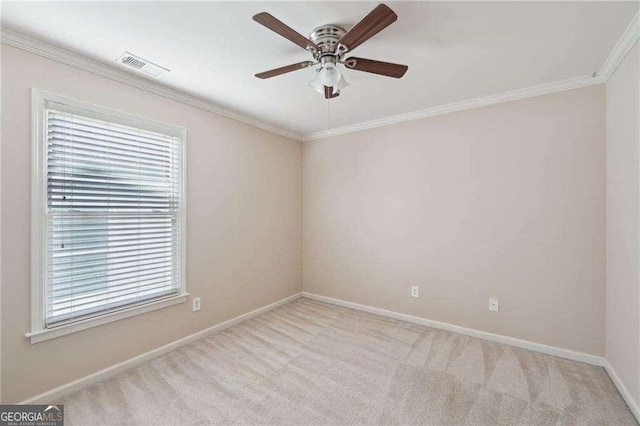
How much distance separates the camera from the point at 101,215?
7.06 feet

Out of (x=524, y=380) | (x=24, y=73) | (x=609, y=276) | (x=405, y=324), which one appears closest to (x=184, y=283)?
(x=24, y=73)

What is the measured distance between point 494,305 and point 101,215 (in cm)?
361

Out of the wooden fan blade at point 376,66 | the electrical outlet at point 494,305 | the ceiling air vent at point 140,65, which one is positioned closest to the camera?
the wooden fan blade at point 376,66

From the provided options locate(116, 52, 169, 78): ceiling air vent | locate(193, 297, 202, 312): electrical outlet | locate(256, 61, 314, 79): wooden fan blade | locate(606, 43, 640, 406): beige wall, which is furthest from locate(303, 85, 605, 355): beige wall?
locate(116, 52, 169, 78): ceiling air vent

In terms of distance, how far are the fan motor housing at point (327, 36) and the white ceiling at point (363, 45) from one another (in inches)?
1.6

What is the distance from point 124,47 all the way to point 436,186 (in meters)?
2.99

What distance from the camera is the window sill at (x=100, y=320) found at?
1853 millimetres

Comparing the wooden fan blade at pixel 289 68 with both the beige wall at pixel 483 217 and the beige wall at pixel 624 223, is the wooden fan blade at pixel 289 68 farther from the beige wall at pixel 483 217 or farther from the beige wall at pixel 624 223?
the beige wall at pixel 624 223

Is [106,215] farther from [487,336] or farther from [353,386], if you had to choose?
[487,336]

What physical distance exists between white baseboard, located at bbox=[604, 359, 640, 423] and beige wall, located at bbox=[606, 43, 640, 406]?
31 millimetres

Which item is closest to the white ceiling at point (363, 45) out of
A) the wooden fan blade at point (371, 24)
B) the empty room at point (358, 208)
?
the empty room at point (358, 208)

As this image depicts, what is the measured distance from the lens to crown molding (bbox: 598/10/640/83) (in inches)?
65.6

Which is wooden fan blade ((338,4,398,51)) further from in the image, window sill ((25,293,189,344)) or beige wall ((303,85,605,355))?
window sill ((25,293,189,344))

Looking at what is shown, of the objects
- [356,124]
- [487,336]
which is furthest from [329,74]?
[487,336]
